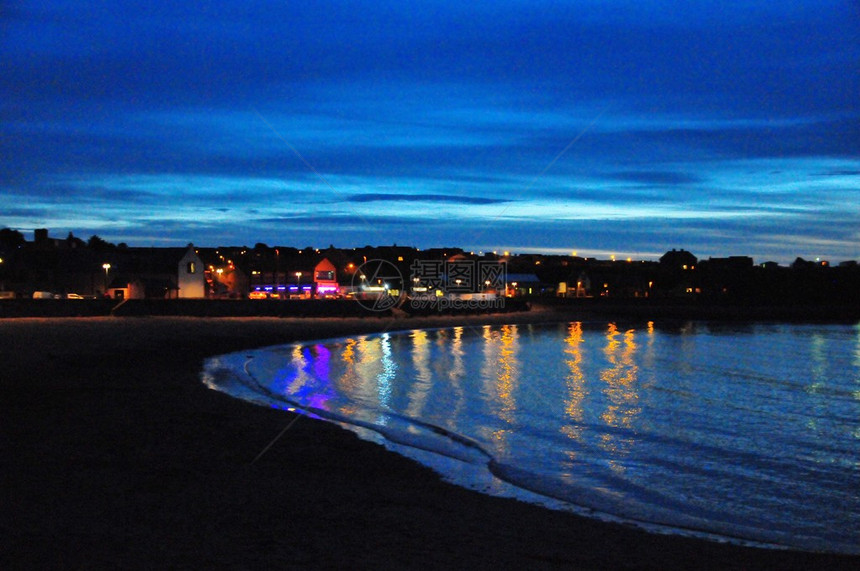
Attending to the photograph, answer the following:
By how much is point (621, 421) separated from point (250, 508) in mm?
13443

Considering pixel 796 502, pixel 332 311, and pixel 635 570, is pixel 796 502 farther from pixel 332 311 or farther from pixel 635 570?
pixel 332 311

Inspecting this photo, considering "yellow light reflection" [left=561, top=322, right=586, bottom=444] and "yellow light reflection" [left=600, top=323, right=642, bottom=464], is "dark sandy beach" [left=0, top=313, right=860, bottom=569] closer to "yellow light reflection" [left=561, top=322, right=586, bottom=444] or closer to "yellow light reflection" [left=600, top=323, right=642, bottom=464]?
"yellow light reflection" [left=600, top=323, right=642, bottom=464]

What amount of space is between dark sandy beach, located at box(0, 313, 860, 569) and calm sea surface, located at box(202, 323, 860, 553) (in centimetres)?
136

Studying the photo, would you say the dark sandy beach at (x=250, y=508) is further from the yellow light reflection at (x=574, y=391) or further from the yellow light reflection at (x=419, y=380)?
the yellow light reflection at (x=574, y=391)

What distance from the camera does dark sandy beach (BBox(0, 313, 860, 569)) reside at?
8156 mm

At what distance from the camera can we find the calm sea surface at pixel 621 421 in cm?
1222

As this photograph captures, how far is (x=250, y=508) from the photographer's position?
10047 millimetres

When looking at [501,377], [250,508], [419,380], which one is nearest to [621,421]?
[419,380]

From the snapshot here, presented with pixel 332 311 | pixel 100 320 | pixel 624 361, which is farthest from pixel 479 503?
pixel 332 311

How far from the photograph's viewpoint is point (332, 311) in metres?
77.1

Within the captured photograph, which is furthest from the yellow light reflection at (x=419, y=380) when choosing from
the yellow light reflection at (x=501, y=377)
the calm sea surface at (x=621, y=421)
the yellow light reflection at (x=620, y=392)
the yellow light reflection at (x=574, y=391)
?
the yellow light reflection at (x=620, y=392)

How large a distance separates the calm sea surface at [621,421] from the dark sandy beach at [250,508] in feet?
4.48

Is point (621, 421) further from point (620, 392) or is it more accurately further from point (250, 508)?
point (250, 508)

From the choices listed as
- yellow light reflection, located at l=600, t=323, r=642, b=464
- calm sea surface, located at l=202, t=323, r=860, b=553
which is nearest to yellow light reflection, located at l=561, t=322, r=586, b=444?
calm sea surface, located at l=202, t=323, r=860, b=553
